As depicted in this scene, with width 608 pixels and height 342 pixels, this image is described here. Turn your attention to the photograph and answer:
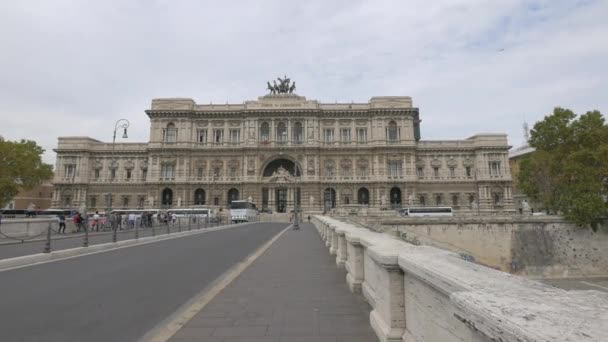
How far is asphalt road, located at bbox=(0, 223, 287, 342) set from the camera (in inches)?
181

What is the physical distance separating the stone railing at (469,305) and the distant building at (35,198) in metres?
74.2

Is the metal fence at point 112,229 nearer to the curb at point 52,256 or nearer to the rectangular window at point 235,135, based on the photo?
the curb at point 52,256

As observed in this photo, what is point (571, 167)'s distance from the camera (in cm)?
2942

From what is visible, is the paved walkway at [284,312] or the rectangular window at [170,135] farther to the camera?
the rectangular window at [170,135]

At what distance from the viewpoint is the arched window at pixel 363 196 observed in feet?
179

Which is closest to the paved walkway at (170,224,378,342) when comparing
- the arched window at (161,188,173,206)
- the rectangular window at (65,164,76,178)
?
the arched window at (161,188,173,206)

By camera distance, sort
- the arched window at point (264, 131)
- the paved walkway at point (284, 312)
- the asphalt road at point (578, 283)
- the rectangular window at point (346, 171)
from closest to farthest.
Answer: the paved walkway at point (284, 312), the asphalt road at point (578, 283), the rectangular window at point (346, 171), the arched window at point (264, 131)

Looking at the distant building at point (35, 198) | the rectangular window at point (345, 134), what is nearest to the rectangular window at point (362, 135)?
the rectangular window at point (345, 134)

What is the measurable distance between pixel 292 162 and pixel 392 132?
16.3 meters

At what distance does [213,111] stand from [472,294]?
57419 millimetres

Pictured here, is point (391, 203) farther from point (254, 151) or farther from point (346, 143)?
point (254, 151)

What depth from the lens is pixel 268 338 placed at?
4312mm

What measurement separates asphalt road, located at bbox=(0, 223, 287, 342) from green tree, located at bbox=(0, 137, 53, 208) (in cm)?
3724

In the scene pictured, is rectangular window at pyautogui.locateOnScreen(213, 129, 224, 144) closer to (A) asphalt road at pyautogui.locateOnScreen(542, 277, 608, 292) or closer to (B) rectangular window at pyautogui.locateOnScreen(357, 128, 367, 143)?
(B) rectangular window at pyautogui.locateOnScreen(357, 128, 367, 143)
